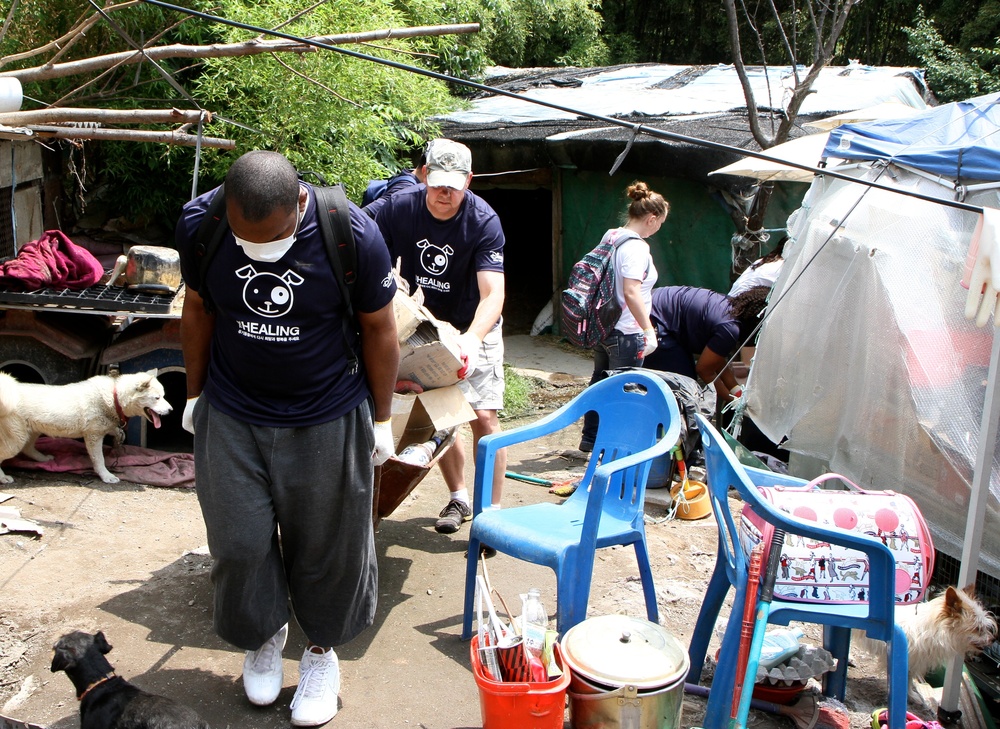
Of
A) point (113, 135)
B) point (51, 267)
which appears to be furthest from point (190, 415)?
point (51, 267)

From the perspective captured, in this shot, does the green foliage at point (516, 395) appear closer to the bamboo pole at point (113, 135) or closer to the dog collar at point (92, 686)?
the bamboo pole at point (113, 135)

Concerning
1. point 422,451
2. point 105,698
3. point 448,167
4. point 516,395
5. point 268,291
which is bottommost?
point 516,395

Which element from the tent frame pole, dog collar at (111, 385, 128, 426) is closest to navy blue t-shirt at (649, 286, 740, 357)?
the tent frame pole

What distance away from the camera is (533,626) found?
3.05 m

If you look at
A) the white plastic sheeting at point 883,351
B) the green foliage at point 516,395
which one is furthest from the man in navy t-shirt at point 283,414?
the green foliage at point 516,395

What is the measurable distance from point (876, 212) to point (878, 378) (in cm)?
92

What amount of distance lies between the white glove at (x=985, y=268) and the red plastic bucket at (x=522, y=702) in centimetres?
197

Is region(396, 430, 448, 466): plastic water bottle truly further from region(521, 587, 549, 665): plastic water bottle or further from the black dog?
the black dog

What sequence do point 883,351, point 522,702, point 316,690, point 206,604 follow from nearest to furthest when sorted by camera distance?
point 522,702 < point 316,690 < point 206,604 < point 883,351

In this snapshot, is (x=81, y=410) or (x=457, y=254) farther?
(x=81, y=410)

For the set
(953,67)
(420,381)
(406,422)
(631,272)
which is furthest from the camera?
(953,67)

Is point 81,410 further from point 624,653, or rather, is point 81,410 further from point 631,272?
point 624,653

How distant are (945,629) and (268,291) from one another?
2662mm

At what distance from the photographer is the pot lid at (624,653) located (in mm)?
2832
